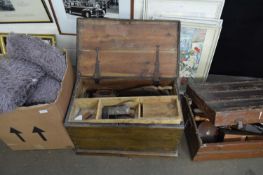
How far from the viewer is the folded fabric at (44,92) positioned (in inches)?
47.6

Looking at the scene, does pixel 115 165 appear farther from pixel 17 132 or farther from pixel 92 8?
pixel 92 8

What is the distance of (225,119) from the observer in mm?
1230

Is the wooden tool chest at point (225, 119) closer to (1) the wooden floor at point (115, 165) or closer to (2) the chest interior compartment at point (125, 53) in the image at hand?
(1) the wooden floor at point (115, 165)

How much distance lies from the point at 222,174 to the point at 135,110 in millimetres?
722

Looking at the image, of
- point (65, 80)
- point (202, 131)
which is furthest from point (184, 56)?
point (65, 80)

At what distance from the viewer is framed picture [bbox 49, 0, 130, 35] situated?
1.49m

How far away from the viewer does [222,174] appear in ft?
4.59

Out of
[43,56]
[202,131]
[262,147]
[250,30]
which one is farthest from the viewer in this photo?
[250,30]

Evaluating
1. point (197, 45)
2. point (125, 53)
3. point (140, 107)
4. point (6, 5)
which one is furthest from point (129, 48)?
point (6, 5)

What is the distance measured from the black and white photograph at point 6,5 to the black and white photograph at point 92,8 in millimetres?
414

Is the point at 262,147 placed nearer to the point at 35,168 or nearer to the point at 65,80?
the point at 65,80

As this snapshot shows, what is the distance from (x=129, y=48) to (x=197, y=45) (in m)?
0.57

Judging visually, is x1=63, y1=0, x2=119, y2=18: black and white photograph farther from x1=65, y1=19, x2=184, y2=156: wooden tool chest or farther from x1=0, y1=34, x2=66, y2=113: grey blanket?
x1=0, y1=34, x2=66, y2=113: grey blanket

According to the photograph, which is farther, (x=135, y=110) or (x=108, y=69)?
(x=108, y=69)
